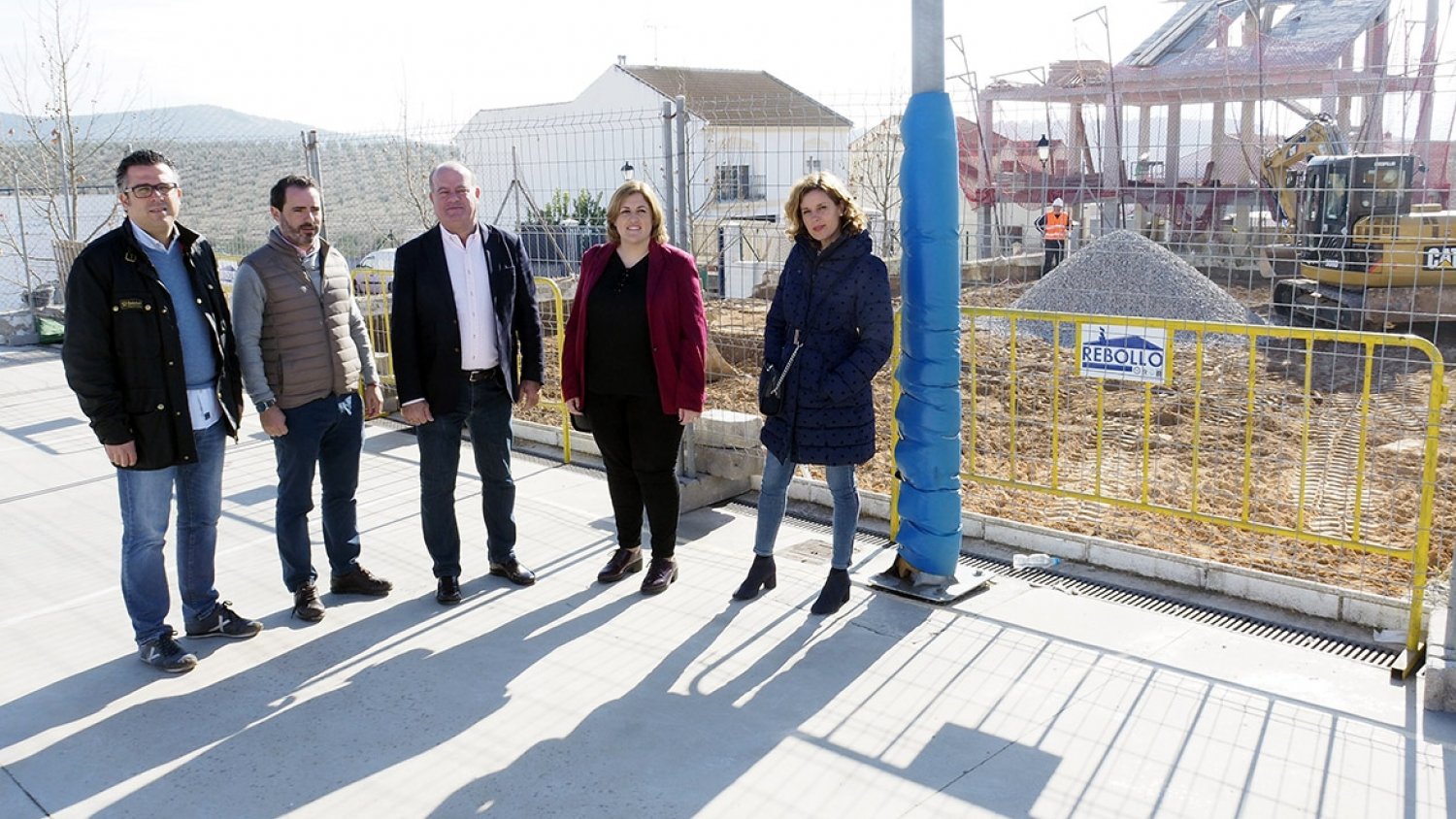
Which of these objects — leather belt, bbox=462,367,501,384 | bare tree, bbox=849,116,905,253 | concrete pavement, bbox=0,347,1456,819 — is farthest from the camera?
bare tree, bbox=849,116,905,253

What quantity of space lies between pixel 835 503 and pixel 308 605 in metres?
2.30

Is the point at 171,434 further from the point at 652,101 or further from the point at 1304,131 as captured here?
the point at 652,101

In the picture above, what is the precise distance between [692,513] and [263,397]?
103 inches

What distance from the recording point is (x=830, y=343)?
4.57m

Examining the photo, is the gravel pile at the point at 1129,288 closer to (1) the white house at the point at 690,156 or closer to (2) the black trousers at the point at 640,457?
(1) the white house at the point at 690,156

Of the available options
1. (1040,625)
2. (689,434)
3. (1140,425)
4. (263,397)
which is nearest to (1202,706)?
(1040,625)

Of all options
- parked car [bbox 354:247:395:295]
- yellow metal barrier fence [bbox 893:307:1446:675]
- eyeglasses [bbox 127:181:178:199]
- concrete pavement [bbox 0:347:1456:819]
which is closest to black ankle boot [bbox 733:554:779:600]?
concrete pavement [bbox 0:347:1456:819]

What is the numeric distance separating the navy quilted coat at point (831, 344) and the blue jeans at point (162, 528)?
2.28 metres

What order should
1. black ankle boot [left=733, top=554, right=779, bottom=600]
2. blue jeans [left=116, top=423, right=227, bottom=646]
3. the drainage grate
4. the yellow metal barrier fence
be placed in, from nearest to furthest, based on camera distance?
blue jeans [left=116, top=423, right=227, bottom=646] → the drainage grate → the yellow metal barrier fence → black ankle boot [left=733, top=554, right=779, bottom=600]

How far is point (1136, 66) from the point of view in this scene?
29781 millimetres

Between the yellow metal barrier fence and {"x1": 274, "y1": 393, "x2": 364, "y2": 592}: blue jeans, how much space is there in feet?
8.99

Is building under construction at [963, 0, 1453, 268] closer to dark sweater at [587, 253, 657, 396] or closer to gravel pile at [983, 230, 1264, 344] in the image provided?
gravel pile at [983, 230, 1264, 344]

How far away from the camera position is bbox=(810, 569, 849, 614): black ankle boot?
4770mm

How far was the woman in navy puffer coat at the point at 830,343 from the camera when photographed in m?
4.51
